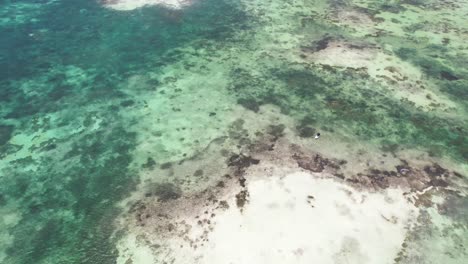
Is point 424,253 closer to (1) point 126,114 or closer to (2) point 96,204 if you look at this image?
(2) point 96,204

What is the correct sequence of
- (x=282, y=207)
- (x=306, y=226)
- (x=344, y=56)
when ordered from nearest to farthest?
(x=306, y=226), (x=282, y=207), (x=344, y=56)

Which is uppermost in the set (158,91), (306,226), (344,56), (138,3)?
(138,3)

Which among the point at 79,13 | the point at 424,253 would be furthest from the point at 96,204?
the point at 79,13

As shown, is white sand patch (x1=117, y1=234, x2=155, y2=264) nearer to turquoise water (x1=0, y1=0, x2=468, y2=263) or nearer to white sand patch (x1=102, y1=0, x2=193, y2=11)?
turquoise water (x1=0, y1=0, x2=468, y2=263)

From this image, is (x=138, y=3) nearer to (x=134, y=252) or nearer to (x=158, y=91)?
(x=158, y=91)

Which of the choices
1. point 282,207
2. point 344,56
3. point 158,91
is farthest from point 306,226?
point 344,56

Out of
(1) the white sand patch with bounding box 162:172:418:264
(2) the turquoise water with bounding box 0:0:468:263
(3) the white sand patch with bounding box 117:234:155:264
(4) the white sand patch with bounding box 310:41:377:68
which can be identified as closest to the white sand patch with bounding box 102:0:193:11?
(2) the turquoise water with bounding box 0:0:468:263

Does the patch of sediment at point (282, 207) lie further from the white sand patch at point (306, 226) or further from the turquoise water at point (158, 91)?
the turquoise water at point (158, 91)
